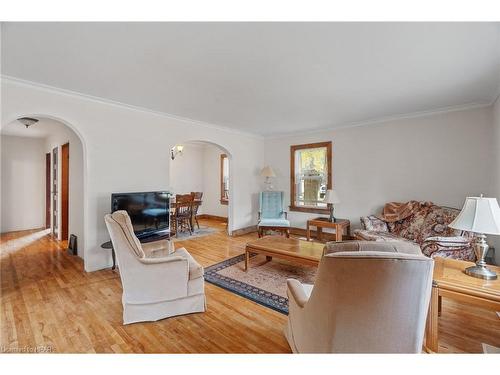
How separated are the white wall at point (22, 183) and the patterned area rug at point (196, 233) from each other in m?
3.94

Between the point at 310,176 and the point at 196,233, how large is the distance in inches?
122

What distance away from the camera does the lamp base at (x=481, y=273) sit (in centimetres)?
170

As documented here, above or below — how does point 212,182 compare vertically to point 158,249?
above

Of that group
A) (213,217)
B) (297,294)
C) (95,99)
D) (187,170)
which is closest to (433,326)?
(297,294)

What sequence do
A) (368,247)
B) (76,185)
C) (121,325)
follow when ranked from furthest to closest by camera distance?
(76,185) < (121,325) < (368,247)

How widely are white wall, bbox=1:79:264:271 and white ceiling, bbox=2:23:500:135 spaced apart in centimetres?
24

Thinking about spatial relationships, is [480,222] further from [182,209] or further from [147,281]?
[182,209]

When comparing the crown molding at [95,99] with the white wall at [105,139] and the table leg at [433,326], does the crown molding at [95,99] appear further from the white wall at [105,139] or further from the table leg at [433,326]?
the table leg at [433,326]

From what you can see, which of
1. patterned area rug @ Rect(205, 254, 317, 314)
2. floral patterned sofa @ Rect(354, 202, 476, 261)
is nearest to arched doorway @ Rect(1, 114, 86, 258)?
patterned area rug @ Rect(205, 254, 317, 314)

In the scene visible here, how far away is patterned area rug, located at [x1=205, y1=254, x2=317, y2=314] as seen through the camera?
2.53 meters

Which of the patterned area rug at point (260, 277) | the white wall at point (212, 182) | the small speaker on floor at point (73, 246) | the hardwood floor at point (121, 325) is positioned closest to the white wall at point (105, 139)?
the hardwood floor at point (121, 325)

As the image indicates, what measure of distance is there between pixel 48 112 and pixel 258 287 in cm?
340

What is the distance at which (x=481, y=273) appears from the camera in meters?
1.73
